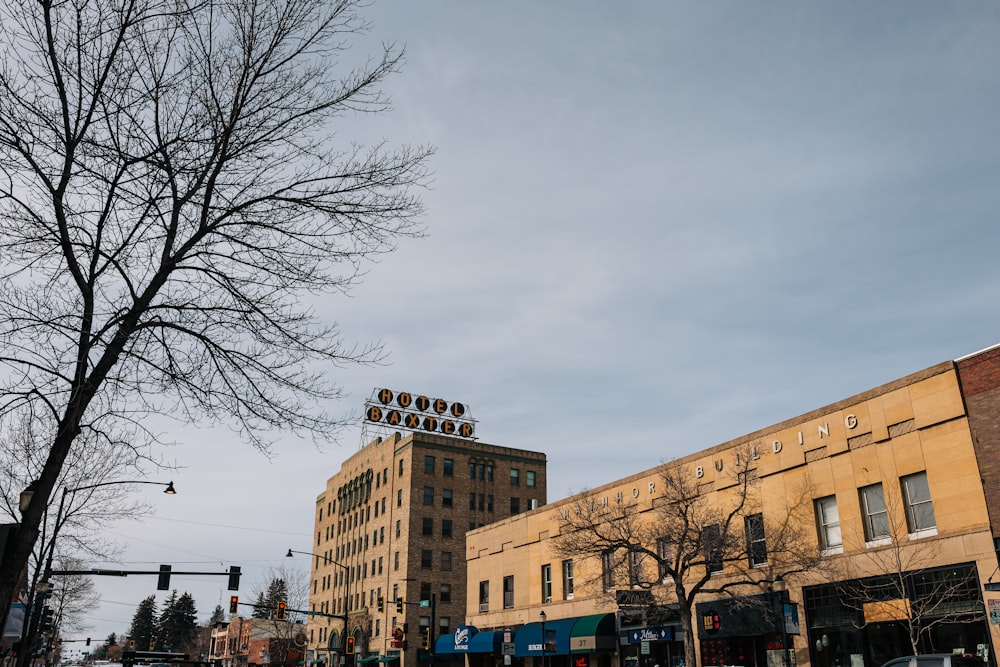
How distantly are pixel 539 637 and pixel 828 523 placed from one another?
16.9 metres

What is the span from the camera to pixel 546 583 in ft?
133

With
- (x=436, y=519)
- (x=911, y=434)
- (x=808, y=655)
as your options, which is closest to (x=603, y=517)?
(x=808, y=655)

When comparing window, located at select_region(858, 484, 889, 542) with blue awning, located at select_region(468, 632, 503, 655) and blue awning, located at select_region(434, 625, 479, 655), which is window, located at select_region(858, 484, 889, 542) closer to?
blue awning, located at select_region(468, 632, 503, 655)

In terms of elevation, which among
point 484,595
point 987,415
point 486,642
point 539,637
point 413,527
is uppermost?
point 413,527

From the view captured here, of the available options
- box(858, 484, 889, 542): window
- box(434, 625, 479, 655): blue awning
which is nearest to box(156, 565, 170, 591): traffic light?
box(434, 625, 479, 655): blue awning

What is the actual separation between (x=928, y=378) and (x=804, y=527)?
6692mm

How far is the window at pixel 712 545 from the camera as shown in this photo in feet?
88.3

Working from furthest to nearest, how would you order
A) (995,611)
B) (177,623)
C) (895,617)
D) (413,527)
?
(177,623) → (413,527) → (895,617) → (995,611)

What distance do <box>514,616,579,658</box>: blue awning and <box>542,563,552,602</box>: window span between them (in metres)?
1.51

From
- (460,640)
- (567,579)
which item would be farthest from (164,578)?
(567,579)

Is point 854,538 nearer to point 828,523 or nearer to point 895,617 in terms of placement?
point 828,523

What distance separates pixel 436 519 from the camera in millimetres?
69312

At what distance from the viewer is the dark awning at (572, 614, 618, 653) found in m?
34.0

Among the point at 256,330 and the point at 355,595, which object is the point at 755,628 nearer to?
the point at 256,330
